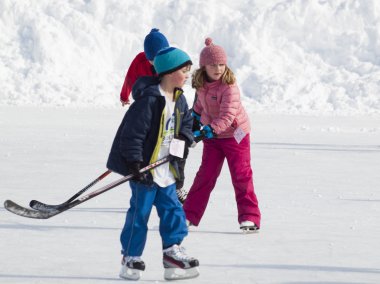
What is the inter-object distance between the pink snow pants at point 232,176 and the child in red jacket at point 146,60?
78 cm

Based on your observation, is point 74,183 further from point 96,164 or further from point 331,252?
point 331,252

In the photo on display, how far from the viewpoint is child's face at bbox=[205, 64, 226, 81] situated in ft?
20.0

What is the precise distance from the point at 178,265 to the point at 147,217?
1.00 ft

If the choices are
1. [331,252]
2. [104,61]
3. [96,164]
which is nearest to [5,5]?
[104,61]

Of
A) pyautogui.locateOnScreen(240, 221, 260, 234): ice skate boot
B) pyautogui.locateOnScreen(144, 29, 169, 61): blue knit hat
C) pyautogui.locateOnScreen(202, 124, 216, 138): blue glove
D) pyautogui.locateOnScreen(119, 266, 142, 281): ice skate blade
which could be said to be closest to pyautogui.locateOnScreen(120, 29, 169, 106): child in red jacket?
pyautogui.locateOnScreen(144, 29, 169, 61): blue knit hat

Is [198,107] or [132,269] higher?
[198,107]

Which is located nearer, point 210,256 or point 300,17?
point 210,256

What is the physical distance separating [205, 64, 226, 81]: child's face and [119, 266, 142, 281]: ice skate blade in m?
2.01

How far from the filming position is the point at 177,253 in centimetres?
455

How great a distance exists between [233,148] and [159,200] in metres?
1.71

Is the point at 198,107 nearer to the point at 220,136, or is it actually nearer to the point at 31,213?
the point at 220,136

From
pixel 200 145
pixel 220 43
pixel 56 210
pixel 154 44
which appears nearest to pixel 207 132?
pixel 154 44

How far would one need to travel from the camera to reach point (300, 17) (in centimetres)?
4922

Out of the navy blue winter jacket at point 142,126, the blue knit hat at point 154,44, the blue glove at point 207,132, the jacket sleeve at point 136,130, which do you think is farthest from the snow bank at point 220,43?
the jacket sleeve at point 136,130
